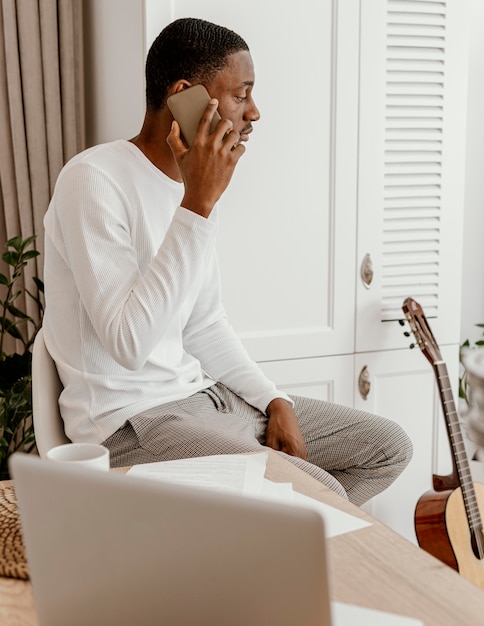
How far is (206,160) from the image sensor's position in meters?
1.66

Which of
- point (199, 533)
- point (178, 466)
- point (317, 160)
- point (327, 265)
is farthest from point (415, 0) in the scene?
Answer: point (199, 533)

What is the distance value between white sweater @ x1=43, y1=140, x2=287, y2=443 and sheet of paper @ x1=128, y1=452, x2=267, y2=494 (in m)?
0.41

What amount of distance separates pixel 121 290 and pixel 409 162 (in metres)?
1.19

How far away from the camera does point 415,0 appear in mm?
2396

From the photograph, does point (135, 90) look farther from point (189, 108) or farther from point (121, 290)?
point (121, 290)

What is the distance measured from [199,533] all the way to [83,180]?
1126 millimetres

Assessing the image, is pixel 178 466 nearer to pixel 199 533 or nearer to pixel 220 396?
pixel 199 533

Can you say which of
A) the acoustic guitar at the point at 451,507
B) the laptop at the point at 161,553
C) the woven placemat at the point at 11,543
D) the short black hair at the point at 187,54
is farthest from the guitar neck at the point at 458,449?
the laptop at the point at 161,553

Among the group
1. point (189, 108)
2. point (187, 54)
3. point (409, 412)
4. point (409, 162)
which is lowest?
point (409, 412)

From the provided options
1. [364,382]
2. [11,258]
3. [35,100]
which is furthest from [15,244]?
[364,382]

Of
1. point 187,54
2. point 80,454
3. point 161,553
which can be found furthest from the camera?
point 187,54

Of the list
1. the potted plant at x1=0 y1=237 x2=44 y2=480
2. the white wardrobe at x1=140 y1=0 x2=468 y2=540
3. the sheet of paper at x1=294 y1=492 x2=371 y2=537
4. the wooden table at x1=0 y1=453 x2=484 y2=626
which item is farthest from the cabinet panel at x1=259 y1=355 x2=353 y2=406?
the wooden table at x1=0 y1=453 x2=484 y2=626

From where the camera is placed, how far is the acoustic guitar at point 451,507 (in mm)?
2139

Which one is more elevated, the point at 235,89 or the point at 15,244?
the point at 235,89
